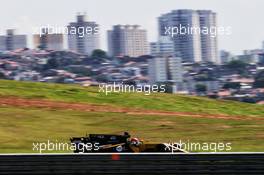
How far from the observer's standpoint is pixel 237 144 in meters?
17.8

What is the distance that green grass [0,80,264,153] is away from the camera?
59.0 feet

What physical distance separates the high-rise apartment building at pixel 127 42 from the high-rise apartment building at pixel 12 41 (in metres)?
2.67

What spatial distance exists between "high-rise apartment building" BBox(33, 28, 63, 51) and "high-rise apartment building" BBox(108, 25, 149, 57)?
61.6 inches

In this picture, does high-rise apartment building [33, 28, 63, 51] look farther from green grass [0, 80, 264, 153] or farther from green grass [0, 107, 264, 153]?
green grass [0, 107, 264, 153]

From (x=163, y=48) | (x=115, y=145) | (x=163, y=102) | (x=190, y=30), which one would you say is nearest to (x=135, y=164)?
(x=115, y=145)

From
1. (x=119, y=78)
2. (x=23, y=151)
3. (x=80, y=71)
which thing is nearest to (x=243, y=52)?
(x=119, y=78)

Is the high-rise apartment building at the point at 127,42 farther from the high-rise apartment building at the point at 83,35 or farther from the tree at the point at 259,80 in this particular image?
the tree at the point at 259,80

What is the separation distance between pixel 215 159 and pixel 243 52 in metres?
5.24

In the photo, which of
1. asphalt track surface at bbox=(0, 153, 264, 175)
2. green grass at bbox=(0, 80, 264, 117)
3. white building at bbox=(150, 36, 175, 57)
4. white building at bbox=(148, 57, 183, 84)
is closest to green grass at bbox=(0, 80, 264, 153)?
green grass at bbox=(0, 80, 264, 117)

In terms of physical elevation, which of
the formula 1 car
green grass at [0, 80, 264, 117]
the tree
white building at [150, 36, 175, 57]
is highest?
white building at [150, 36, 175, 57]

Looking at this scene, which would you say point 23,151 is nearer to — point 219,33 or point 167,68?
point 167,68

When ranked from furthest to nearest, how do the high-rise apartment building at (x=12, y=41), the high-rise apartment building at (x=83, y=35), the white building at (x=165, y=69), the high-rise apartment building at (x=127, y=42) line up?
the high-rise apartment building at (x=12, y=41) < the high-rise apartment building at (x=127, y=42) < the high-rise apartment building at (x=83, y=35) < the white building at (x=165, y=69)

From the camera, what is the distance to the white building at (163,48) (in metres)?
18.4

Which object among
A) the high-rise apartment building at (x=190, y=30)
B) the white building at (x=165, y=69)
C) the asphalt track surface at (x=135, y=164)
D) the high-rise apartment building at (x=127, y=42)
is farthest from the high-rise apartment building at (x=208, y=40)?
the asphalt track surface at (x=135, y=164)
